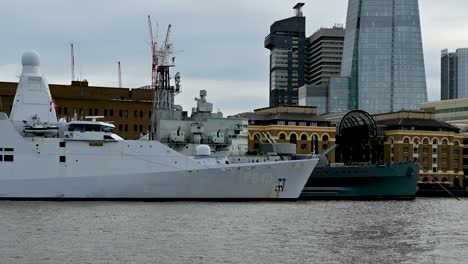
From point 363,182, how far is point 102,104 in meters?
35.0

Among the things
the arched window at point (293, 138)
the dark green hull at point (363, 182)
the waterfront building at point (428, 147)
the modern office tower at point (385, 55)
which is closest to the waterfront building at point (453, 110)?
the waterfront building at point (428, 147)

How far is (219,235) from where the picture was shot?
1419 inches

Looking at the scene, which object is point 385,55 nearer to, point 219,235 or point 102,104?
point 102,104

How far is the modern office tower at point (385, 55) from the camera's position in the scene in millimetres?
172625

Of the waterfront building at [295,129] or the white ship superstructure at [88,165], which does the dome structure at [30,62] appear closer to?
the white ship superstructure at [88,165]

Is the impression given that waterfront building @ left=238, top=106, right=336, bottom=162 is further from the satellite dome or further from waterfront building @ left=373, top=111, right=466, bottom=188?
the satellite dome

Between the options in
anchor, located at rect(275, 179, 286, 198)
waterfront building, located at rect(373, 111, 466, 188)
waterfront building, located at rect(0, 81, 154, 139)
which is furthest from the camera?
waterfront building, located at rect(373, 111, 466, 188)

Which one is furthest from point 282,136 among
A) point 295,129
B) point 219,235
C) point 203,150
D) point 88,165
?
point 219,235

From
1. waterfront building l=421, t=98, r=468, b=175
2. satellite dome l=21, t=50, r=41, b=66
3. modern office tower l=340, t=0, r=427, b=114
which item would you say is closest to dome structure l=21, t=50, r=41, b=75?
satellite dome l=21, t=50, r=41, b=66

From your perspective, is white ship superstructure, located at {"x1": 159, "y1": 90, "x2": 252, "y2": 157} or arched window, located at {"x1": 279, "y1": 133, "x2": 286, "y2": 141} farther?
arched window, located at {"x1": 279, "y1": 133, "x2": 286, "y2": 141}

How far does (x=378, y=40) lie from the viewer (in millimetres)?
175250

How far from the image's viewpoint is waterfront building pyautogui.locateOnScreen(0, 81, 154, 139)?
92.2 m

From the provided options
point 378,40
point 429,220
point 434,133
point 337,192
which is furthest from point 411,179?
point 378,40

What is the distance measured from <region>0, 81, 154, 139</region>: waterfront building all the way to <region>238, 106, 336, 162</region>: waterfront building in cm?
1823
